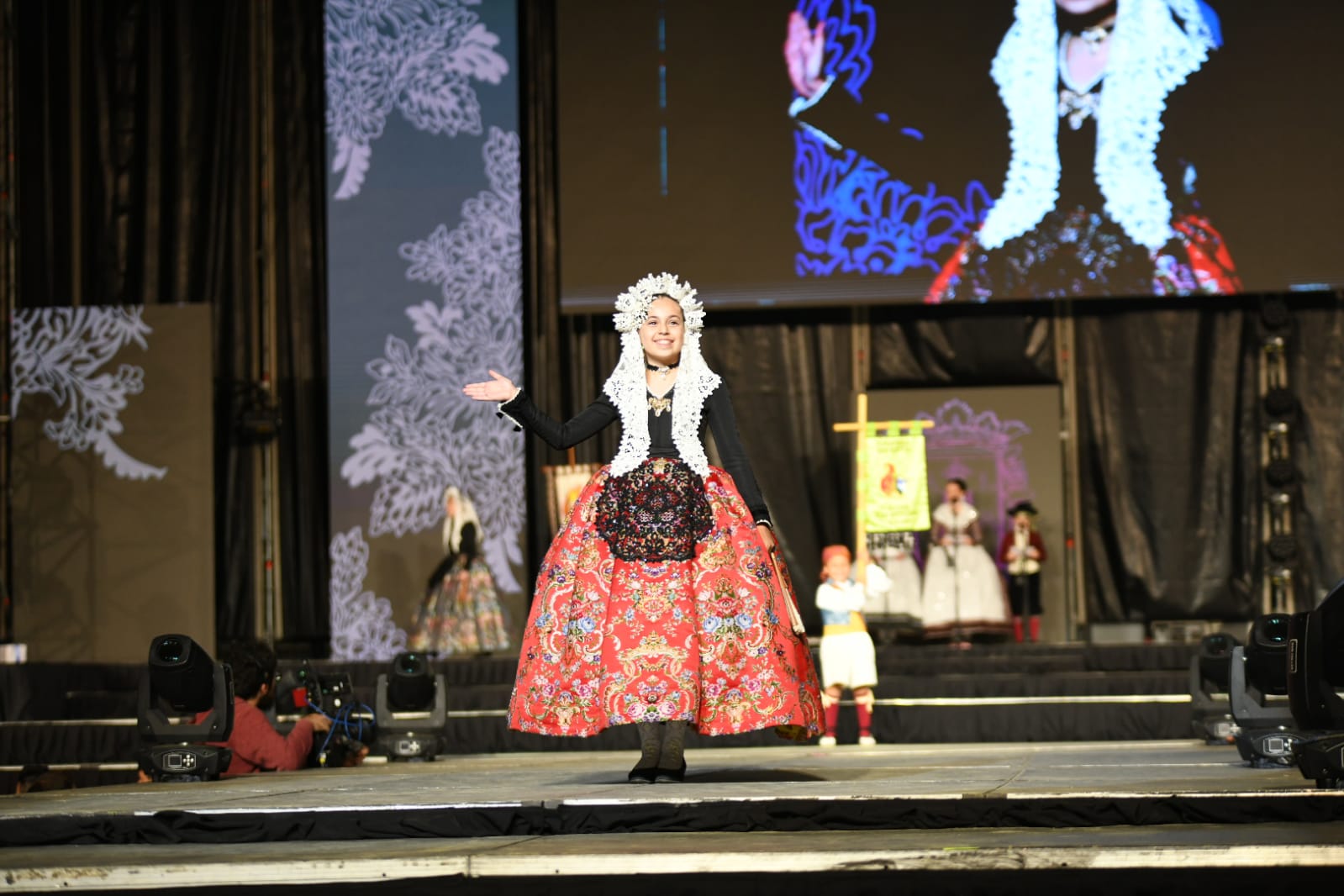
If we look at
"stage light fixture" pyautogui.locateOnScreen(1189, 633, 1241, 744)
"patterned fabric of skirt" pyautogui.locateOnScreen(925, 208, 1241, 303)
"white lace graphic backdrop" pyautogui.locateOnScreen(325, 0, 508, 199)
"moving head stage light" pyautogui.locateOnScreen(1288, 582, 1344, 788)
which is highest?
"white lace graphic backdrop" pyautogui.locateOnScreen(325, 0, 508, 199)

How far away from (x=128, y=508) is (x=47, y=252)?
2.58m

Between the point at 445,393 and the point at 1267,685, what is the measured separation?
6.80 metres

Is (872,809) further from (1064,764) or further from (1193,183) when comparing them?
(1193,183)

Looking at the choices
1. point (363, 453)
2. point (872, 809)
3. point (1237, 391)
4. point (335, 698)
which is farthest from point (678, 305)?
point (1237, 391)

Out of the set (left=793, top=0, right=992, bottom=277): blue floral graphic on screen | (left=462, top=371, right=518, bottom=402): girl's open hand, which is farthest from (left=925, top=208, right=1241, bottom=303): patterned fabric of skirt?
(left=462, top=371, right=518, bottom=402): girl's open hand

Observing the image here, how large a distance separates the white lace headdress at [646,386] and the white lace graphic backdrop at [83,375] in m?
5.79

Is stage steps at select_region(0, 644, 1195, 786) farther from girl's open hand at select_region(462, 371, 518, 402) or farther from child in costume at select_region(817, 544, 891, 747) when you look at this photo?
girl's open hand at select_region(462, 371, 518, 402)

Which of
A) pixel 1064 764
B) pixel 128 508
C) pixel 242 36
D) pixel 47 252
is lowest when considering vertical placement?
pixel 1064 764

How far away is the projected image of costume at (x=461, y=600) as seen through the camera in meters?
9.94

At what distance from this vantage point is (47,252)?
11.0 m

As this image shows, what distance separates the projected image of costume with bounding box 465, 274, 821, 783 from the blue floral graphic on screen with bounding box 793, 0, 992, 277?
5903mm

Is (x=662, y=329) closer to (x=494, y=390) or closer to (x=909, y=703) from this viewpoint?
(x=494, y=390)

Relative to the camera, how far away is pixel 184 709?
17.0ft

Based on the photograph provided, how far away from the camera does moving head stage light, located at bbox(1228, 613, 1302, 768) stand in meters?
4.32
